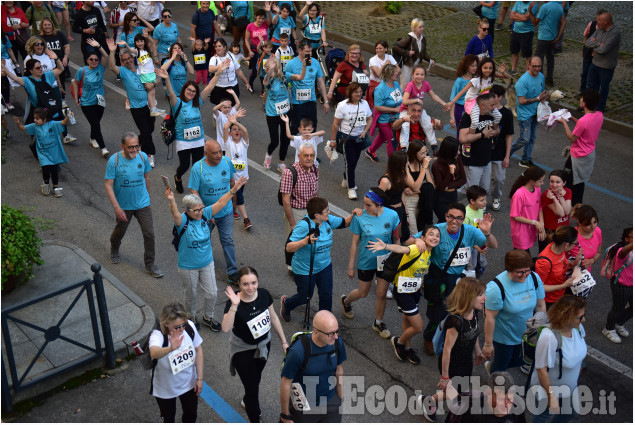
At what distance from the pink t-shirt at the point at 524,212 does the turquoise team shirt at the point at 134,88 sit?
20.5ft

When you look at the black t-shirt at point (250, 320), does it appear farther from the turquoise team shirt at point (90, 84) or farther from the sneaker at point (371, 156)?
the turquoise team shirt at point (90, 84)

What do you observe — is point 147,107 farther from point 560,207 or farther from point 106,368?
point 560,207

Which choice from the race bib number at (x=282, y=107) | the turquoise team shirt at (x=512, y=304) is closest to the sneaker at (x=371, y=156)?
the race bib number at (x=282, y=107)

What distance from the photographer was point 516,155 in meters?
12.8

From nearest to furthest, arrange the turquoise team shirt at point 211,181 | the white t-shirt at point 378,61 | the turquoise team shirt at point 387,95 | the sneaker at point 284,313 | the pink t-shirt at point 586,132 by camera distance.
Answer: the sneaker at point 284,313 < the turquoise team shirt at point 211,181 < the pink t-shirt at point 586,132 < the turquoise team shirt at point 387,95 < the white t-shirt at point 378,61

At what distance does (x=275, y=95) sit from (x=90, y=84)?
2982mm

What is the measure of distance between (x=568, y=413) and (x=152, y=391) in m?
3.56

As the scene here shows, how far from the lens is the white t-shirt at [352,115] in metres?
10.5

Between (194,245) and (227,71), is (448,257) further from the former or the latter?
(227,71)

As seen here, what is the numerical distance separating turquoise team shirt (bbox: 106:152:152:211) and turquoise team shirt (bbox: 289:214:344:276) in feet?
7.63

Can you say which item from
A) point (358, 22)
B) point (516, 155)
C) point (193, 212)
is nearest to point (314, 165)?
point (193, 212)

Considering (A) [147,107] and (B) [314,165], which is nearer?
(B) [314,165]

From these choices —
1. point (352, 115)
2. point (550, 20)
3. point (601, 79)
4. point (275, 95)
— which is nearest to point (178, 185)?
point (275, 95)

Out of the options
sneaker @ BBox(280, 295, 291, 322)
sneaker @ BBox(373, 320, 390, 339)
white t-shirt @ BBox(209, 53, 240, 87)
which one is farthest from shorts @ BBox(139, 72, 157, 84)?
sneaker @ BBox(373, 320, 390, 339)
